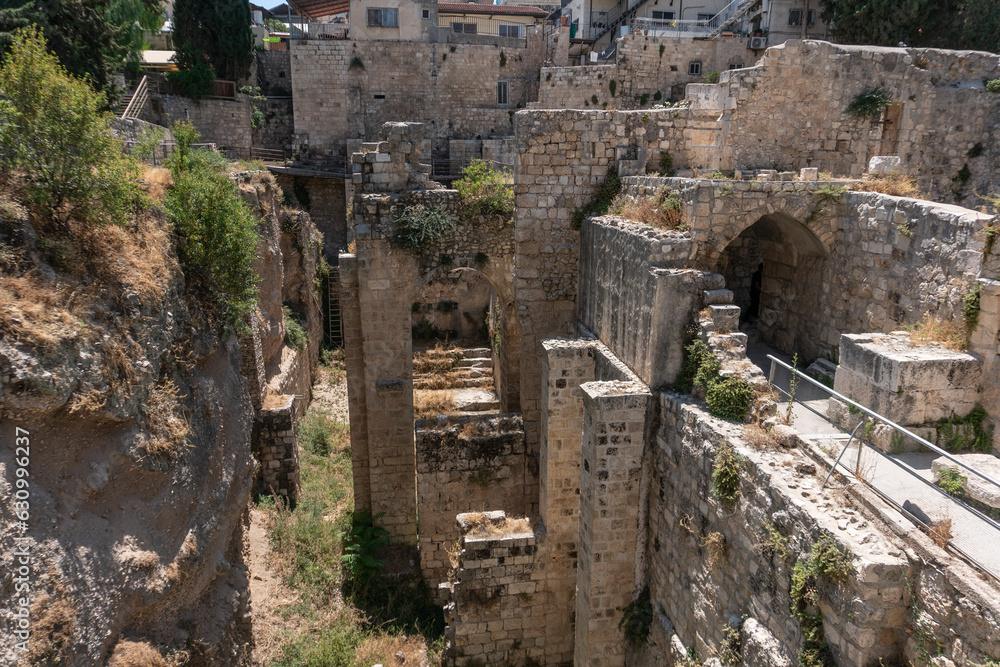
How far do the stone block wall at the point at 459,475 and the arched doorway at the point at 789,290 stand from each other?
4575mm

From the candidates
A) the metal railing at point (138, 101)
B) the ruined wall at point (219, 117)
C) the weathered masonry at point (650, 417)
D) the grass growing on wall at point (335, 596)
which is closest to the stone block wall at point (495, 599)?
the weathered masonry at point (650, 417)

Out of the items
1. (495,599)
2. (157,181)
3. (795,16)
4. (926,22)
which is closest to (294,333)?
(157,181)

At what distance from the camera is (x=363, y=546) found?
38.3 feet

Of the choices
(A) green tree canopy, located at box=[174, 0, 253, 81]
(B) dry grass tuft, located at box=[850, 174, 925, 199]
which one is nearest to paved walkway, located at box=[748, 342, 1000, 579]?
(B) dry grass tuft, located at box=[850, 174, 925, 199]

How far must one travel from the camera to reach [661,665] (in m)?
6.84

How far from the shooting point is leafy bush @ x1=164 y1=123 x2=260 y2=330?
8531 mm

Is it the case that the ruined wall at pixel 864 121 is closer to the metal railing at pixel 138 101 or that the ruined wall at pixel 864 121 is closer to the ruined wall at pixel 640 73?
the ruined wall at pixel 640 73

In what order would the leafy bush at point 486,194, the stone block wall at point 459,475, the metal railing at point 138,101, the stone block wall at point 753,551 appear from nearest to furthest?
the stone block wall at point 753,551, the stone block wall at point 459,475, the leafy bush at point 486,194, the metal railing at point 138,101

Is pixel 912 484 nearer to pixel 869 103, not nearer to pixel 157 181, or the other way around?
pixel 869 103

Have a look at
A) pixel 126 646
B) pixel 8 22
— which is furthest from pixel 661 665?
pixel 8 22

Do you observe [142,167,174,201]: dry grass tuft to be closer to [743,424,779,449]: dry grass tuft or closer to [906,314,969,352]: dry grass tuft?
[743,424,779,449]: dry grass tuft

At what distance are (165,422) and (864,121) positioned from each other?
12.4m

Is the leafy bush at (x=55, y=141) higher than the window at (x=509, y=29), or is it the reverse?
the window at (x=509, y=29)

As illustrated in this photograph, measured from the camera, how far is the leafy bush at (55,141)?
623 cm
